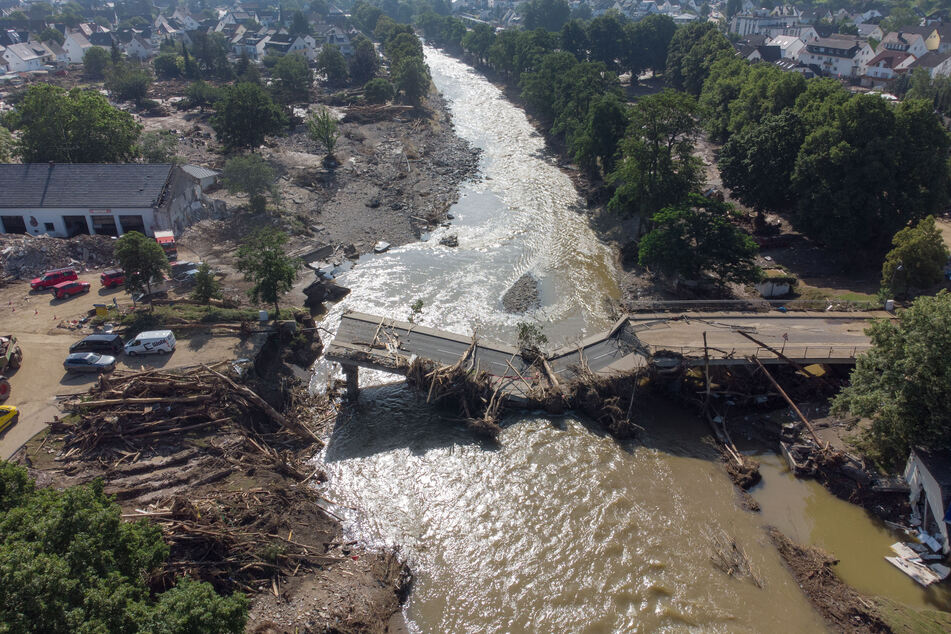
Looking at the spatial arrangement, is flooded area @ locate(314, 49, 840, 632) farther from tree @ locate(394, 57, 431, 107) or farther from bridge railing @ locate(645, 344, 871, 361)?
tree @ locate(394, 57, 431, 107)

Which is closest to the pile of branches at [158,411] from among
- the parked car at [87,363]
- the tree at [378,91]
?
the parked car at [87,363]

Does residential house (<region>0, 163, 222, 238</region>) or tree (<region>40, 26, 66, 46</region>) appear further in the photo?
tree (<region>40, 26, 66, 46</region>)

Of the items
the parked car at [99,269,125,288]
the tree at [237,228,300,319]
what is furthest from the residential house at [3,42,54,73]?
the tree at [237,228,300,319]

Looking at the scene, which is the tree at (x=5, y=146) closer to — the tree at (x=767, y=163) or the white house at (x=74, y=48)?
the tree at (x=767, y=163)

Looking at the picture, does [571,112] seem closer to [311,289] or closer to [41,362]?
[311,289]

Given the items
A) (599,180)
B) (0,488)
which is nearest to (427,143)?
(599,180)

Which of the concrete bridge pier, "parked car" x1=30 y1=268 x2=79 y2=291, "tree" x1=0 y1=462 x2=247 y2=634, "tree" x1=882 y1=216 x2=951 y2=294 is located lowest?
"parked car" x1=30 y1=268 x2=79 y2=291

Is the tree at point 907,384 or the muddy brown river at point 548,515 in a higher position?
the tree at point 907,384
